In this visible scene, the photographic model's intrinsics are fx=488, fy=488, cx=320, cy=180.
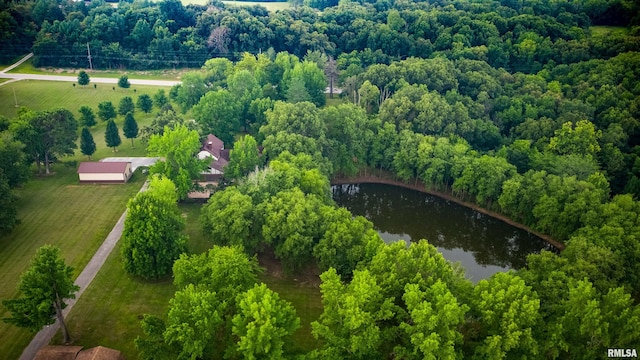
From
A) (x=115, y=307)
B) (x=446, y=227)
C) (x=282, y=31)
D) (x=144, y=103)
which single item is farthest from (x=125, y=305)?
(x=282, y=31)

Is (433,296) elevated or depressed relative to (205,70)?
depressed

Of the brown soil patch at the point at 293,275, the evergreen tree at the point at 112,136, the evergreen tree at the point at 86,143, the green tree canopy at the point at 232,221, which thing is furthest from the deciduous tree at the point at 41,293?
the evergreen tree at the point at 112,136

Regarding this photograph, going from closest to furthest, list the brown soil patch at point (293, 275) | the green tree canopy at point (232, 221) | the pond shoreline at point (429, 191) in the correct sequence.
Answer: the green tree canopy at point (232, 221), the brown soil patch at point (293, 275), the pond shoreline at point (429, 191)

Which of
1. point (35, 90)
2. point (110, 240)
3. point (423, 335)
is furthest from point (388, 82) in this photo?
point (35, 90)

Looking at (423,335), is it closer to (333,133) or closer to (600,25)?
(333,133)

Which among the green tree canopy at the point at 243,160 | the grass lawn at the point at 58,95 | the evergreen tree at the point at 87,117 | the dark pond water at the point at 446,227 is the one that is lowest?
the dark pond water at the point at 446,227

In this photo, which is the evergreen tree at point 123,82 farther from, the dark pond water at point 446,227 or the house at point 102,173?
the dark pond water at point 446,227
